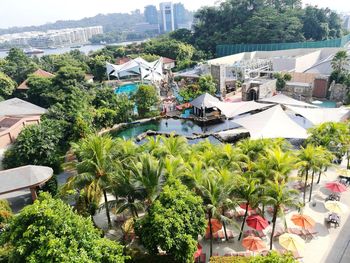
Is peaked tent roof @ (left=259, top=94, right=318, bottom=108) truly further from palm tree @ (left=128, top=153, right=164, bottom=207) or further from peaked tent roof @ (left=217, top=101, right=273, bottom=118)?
palm tree @ (left=128, top=153, right=164, bottom=207)

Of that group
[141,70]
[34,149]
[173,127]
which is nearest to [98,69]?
[141,70]

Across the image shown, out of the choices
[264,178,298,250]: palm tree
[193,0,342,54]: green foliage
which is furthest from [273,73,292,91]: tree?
[264,178,298,250]: palm tree

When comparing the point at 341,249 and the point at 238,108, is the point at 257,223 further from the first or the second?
the point at 238,108

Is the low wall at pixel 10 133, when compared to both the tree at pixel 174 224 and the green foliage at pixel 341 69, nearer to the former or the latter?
the tree at pixel 174 224

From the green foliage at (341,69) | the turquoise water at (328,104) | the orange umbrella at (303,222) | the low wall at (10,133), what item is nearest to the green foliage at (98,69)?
the low wall at (10,133)

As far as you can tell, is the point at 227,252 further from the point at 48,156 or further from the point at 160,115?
the point at 160,115

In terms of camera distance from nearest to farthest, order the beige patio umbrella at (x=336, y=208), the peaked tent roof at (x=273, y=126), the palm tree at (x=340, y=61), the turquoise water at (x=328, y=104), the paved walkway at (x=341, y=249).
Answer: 1. the paved walkway at (x=341, y=249)
2. the beige patio umbrella at (x=336, y=208)
3. the peaked tent roof at (x=273, y=126)
4. the turquoise water at (x=328, y=104)
5. the palm tree at (x=340, y=61)

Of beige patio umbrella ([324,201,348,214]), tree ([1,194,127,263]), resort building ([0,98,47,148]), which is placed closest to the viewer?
tree ([1,194,127,263])
